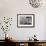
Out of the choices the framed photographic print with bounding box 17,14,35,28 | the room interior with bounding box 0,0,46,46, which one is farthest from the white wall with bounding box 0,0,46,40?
the framed photographic print with bounding box 17,14,35,28

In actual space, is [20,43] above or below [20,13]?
below

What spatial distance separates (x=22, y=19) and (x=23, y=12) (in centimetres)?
27

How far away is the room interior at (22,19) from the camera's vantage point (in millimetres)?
4707

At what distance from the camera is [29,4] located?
476 cm

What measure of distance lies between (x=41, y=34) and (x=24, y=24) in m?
0.73

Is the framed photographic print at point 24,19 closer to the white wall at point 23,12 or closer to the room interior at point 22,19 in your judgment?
the room interior at point 22,19

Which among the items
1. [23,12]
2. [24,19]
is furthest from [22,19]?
[23,12]

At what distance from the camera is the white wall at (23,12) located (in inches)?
185

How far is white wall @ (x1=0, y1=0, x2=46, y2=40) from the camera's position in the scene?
15.4 ft

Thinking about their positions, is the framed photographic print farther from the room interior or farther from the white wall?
the white wall

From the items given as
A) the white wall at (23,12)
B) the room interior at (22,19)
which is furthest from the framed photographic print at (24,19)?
the white wall at (23,12)

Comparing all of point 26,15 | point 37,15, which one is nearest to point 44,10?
point 37,15

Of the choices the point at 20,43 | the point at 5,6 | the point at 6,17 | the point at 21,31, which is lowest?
the point at 20,43

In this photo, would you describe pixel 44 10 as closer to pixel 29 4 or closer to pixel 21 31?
pixel 29 4
